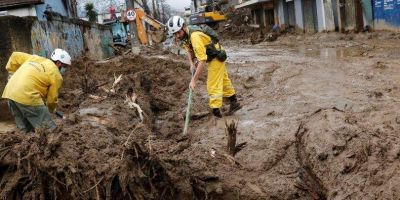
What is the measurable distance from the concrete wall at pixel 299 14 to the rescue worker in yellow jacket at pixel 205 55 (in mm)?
20045

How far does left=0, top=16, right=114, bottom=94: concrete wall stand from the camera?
29.0ft

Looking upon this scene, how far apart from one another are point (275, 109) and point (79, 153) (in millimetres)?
3717

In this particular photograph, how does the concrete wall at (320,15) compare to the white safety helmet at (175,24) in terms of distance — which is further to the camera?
the concrete wall at (320,15)

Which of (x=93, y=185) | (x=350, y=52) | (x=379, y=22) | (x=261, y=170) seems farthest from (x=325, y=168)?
(x=379, y=22)

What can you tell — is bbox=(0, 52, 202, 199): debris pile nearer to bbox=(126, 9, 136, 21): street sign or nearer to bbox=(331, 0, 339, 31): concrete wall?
bbox=(126, 9, 136, 21): street sign

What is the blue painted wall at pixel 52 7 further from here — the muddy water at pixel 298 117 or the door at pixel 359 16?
the door at pixel 359 16

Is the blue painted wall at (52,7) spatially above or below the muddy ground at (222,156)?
above

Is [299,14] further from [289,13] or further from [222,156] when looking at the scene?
[222,156]

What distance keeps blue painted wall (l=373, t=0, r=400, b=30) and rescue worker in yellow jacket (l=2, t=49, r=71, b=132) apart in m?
14.3

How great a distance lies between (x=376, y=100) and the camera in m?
6.51

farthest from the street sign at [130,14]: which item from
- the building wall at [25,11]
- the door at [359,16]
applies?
the door at [359,16]

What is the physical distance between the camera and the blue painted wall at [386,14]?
1692cm

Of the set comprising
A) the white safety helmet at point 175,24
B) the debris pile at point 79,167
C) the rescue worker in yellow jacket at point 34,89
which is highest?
the white safety helmet at point 175,24

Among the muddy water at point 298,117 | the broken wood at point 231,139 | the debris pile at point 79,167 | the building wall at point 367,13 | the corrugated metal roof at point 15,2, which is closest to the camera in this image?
the debris pile at point 79,167
